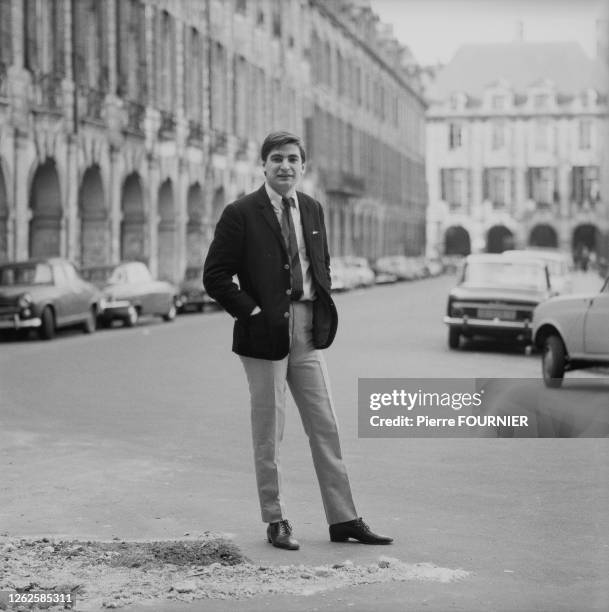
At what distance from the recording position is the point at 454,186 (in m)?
113

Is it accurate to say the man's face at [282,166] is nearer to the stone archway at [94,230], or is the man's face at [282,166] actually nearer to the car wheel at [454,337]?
the car wheel at [454,337]

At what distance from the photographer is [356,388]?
16.1 m

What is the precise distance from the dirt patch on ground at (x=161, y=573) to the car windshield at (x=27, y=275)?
20101mm

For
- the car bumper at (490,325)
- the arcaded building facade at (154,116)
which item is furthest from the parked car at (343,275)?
the car bumper at (490,325)

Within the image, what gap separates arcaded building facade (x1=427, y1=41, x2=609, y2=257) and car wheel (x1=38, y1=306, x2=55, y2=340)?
283 ft

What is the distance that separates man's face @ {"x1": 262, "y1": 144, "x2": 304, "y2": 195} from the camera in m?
7.27

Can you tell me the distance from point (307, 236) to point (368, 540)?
1.55m

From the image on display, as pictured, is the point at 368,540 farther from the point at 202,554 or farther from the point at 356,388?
the point at 356,388

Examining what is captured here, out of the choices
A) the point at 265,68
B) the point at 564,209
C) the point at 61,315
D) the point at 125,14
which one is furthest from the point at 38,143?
the point at 564,209

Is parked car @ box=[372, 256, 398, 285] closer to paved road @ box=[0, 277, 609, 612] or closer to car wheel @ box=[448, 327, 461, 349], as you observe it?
car wheel @ box=[448, 327, 461, 349]

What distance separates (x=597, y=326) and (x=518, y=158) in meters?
99.0

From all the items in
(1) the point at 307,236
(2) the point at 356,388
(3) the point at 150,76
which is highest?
(3) the point at 150,76

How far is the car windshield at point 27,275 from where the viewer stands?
1057 inches

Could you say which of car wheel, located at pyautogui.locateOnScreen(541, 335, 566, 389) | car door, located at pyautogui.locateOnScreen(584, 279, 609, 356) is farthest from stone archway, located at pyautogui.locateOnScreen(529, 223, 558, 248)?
car door, located at pyautogui.locateOnScreen(584, 279, 609, 356)
